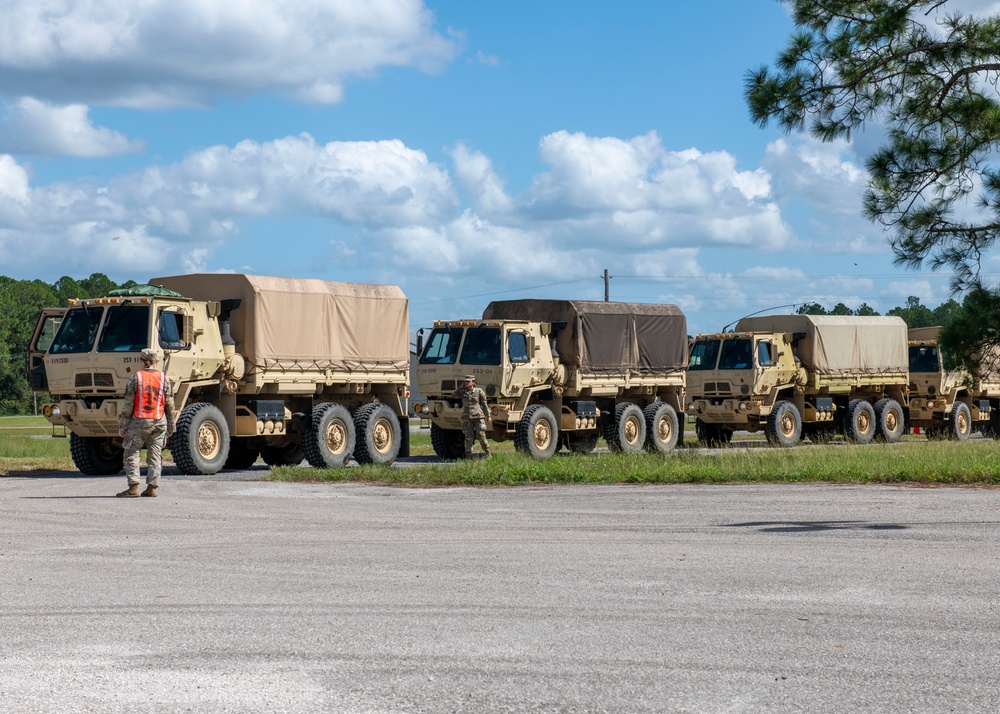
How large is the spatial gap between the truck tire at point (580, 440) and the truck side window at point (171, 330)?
393 inches

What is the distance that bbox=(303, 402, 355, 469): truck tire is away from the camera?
918 inches

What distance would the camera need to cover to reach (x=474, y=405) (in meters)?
24.5

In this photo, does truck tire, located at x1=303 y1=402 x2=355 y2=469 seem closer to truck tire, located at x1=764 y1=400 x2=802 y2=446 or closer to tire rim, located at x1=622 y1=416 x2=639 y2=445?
tire rim, located at x1=622 y1=416 x2=639 y2=445

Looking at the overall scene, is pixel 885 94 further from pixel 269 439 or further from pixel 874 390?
pixel 874 390

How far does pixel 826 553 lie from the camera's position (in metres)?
10.7

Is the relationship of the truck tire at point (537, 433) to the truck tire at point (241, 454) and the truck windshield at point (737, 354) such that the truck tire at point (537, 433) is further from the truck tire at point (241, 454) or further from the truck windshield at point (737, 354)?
the truck windshield at point (737, 354)

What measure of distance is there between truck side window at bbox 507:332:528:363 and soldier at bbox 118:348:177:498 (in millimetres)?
9789

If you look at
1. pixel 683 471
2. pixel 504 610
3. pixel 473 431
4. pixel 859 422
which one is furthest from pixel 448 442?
pixel 504 610

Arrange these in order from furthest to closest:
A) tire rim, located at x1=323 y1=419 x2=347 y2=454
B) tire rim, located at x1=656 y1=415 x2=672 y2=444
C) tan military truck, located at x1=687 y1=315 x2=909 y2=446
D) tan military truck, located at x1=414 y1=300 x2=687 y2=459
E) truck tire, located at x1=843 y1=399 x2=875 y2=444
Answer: truck tire, located at x1=843 y1=399 x2=875 y2=444 → tan military truck, located at x1=687 y1=315 x2=909 y2=446 → tire rim, located at x1=656 y1=415 x2=672 y2=444 → tan military truck, located at x1=414 y1=300 x2=687 y2=459 → tire rim, located at x1=323 y1=419 x2=347 y2=454

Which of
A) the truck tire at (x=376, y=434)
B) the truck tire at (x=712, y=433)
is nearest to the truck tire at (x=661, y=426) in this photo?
the truck tire at (x=712, y=433)

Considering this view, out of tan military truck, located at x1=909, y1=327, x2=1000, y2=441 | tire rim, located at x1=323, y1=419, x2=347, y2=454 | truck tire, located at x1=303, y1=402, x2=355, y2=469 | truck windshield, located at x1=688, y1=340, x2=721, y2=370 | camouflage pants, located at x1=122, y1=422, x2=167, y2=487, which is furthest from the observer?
tan military truck, located at x1=909, y1=327, x2=1000, y2=441

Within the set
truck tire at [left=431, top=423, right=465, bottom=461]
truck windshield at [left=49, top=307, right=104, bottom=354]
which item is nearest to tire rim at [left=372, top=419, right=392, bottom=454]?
truck tire at [left=431, top=423, right=465, bottom=461]

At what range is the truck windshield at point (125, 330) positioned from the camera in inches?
807

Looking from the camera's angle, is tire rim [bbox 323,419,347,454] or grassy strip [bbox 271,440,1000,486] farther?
tire rim [bbox 323,419,347,454]
